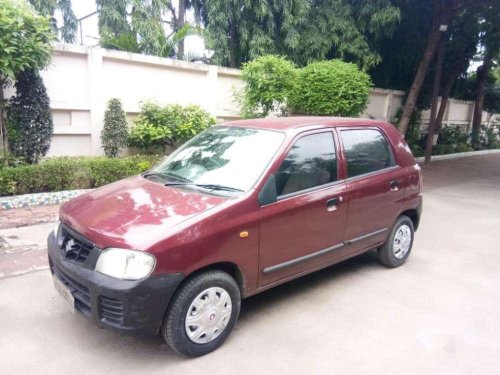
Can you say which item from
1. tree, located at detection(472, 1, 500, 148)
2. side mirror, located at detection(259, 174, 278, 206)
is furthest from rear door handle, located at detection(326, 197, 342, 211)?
tree, located at detection(472, 1, 500, 148)

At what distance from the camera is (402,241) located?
191 inches

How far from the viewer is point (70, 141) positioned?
7.71 m

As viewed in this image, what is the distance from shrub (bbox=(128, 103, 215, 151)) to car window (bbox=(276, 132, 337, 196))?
15.6ft

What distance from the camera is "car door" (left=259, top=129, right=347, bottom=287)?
3.39 meters

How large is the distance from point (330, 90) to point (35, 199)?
6308 millimetres

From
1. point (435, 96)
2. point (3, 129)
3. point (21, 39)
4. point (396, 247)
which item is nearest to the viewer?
point (396, 247)

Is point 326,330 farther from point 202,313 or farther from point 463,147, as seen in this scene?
point 463,147

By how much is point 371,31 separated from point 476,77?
9.24 m

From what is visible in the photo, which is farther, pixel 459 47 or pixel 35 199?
pixel 459 47

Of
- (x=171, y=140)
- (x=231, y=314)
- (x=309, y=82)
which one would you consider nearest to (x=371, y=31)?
(x=309, y=82)

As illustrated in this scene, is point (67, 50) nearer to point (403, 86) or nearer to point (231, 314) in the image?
point (231, 314)

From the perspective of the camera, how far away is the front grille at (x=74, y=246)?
294 cm

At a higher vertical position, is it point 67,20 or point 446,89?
point 67,20

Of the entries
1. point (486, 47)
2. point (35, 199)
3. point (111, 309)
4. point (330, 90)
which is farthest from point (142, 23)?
point (486, 47)
